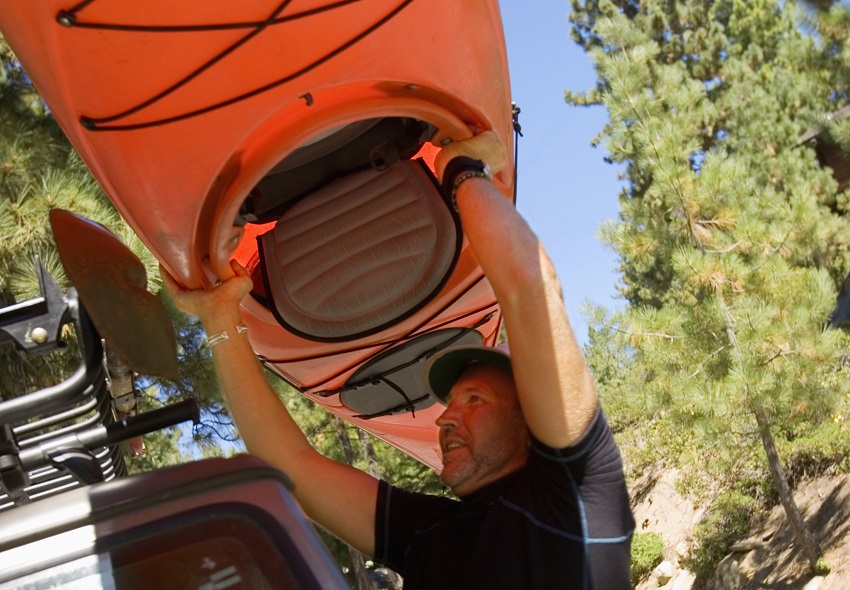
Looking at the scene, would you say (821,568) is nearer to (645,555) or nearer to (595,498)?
(645,555)

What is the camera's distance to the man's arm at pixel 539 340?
5.52ft

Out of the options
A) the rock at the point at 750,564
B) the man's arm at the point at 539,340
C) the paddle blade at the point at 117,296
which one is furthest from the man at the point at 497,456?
the rock at the point at 750,564

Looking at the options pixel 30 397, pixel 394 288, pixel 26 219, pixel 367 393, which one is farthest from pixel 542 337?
pixel 26 219

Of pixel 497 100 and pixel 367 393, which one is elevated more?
pixel 497 100

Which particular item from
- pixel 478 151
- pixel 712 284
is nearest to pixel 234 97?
pixel 478 151

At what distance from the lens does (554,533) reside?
171 centimetres

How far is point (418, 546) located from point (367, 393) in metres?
1.43

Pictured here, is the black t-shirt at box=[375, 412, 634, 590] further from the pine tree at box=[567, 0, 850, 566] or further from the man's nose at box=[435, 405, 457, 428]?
the pine tree at box=[567, 0, 850, 566]

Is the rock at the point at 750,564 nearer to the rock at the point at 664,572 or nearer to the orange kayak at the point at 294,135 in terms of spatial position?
the rock at the point at 664,572

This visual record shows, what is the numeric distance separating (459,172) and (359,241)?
1.98ft

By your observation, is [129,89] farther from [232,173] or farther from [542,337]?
[542,337]

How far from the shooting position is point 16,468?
1.39m

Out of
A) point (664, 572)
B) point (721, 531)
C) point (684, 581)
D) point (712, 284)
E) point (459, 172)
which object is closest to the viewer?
point (459, 172)

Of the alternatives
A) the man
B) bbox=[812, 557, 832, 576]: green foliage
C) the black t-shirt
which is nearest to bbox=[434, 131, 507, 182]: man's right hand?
the man
